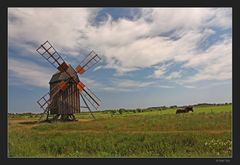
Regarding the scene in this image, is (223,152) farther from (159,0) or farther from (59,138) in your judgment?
(59,138)

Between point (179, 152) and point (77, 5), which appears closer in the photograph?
point (77, 5)

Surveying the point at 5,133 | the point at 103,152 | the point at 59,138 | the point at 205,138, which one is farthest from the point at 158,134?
the point at 5,133

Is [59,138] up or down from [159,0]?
down

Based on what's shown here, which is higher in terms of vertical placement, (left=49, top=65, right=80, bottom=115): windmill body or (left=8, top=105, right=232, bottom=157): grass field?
(left=49, top=65, right=80, bottom=115): windmill body

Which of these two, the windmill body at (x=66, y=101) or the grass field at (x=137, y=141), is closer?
the grass field at (x=137, y=141)

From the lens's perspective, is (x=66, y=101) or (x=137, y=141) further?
(x=66, y=101)

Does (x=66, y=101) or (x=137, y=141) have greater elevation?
(x=66, y=101)

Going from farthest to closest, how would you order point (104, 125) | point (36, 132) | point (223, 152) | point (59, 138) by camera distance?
point (104, 125), point (36, 132), point (59, 138), point (223, 152)

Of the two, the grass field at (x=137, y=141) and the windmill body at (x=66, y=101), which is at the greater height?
the windmill body at (x=66, y=101)

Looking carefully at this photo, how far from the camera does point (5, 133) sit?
5.84 meters

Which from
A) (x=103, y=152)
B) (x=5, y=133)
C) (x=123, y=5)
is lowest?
(x=103, y=152)

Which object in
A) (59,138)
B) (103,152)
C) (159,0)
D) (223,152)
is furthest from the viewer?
(59,138)

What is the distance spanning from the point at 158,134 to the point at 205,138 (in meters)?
1.07

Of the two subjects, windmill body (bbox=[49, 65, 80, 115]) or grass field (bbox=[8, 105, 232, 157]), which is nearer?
grass field (bbox=[8, 105, 232, 157])
